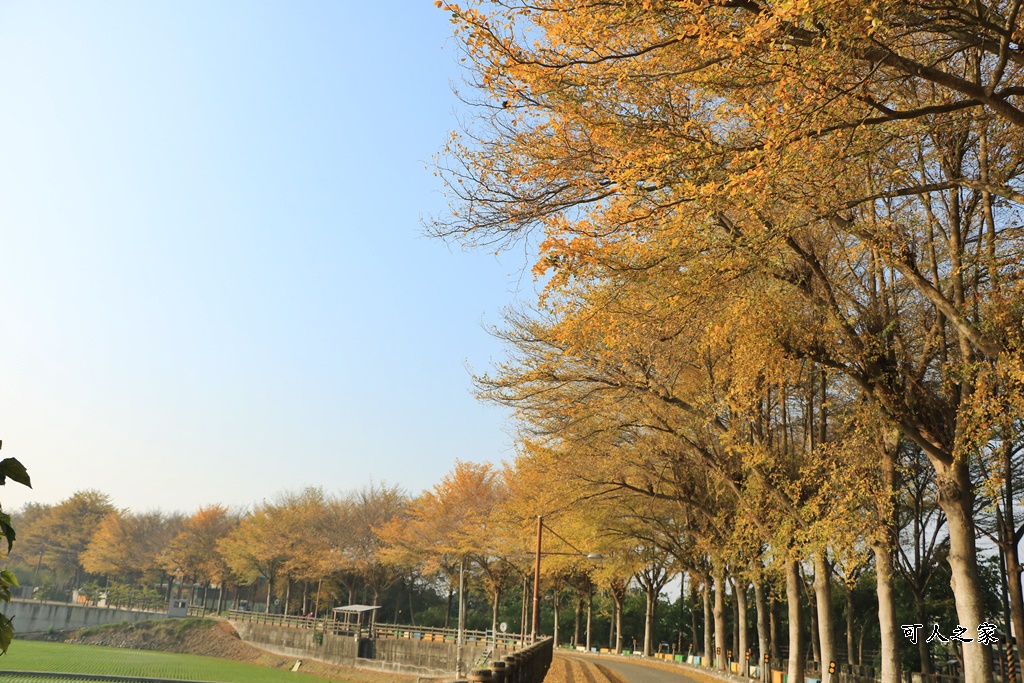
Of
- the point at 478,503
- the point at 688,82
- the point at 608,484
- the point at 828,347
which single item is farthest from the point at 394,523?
the point at 688,82

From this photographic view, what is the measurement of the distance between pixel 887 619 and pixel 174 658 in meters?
47.3

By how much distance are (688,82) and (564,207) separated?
2241 mm

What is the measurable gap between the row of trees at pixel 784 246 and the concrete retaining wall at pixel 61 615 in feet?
203

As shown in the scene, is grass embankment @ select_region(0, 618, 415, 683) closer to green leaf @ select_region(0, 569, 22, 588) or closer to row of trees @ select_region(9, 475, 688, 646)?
row of trees @ select_region(9, 475, 688, 646)

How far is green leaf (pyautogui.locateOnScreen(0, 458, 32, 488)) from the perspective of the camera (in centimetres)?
238

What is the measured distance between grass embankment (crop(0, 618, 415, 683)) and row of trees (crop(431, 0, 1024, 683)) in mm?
25875

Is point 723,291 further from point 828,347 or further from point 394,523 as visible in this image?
point 394,523

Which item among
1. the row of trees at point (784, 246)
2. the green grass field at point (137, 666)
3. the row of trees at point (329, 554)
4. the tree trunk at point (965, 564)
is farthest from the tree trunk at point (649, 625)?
the tree trunk at point (965, 564)

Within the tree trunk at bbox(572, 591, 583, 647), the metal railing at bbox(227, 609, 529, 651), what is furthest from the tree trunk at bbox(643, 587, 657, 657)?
the tree trunk at bbox(572, 591, 583, 647)

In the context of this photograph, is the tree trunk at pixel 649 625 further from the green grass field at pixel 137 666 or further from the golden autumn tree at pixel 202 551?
the golden autumn tree at pixel 202 551

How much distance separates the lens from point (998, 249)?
13273 millimetres

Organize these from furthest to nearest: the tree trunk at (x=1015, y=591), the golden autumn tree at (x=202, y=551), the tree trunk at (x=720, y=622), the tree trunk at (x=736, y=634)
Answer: the golden autumn tree at (x=202, y=551)
the tree trunk at (x=736, y=634)
the tree trunk at (x=720, y=622)
the tree trunk at (x=1015, y=591)

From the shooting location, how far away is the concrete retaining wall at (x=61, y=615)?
6988 cm

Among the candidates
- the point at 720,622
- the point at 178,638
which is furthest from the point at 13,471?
the point at 178,638
